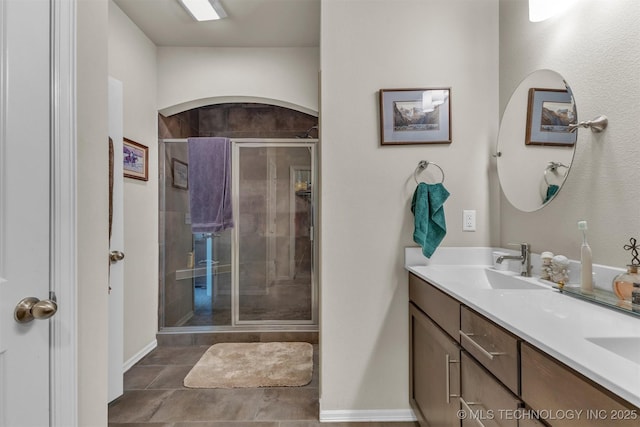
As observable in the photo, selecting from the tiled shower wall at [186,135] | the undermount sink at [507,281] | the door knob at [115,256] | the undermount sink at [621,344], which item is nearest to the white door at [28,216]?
the door knob at [115,256]

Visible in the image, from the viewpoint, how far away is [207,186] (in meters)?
3.15

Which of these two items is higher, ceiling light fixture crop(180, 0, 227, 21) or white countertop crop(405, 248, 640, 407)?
ceiling light fixture crop(180, 0, 227, 21)

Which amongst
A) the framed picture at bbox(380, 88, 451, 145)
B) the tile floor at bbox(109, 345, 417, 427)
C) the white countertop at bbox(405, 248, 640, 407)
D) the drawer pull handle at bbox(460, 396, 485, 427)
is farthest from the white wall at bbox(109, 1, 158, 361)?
the drawer pull handle at bbox(460, 396, 485, 427)

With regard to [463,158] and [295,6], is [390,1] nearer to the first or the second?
[295,6]

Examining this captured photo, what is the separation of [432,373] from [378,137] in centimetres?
128

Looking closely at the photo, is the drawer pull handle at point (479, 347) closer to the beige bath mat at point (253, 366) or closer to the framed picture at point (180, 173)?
the beige bath mat at point (253, 366)

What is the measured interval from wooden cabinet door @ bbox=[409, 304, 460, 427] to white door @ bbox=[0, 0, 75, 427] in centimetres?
132

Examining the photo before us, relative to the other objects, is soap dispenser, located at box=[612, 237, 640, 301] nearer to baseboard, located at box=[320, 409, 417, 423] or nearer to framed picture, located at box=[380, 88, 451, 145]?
framed picture, located at box=[380, 88, 451, 145]

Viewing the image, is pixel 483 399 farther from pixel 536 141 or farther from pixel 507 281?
pixel 536 141

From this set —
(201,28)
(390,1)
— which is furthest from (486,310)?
(201,28)

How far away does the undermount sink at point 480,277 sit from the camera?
4.78ft

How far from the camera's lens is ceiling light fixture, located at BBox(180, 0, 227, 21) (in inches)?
89.3

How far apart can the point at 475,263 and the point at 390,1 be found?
64.3 inches

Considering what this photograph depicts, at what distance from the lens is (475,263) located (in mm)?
1889
